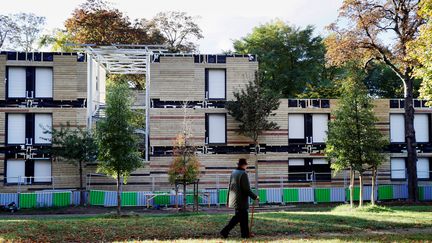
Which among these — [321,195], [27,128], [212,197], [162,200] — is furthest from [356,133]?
[27,128]

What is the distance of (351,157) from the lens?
27906mm

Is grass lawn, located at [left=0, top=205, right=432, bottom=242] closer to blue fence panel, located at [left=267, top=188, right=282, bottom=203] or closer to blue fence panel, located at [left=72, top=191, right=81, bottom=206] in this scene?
blue fence panel, located at [left=267, top=188, right=282, bottom=203]

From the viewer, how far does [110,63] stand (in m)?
36.7

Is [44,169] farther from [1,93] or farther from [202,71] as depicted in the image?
[202,71]

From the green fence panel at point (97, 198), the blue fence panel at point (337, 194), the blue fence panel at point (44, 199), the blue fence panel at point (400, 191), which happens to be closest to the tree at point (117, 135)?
the green fence panel at point (97, 198)

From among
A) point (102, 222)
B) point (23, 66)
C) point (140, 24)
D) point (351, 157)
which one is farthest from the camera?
point (140, 24)

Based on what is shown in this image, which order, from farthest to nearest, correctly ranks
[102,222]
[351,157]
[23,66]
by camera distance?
[23,66] → [351,157] → [102,222]

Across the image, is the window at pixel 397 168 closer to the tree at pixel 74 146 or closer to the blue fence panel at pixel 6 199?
the tree at pixel 74 146

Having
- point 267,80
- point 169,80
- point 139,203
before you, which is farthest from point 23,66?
point 267,80

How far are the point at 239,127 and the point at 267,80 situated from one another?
1774 centimetres

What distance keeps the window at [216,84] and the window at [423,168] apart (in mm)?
14691

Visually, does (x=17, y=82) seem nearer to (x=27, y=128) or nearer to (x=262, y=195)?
(x=27, y=128)

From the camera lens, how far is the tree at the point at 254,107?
33031mm

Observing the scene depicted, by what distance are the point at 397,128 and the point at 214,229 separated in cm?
2483
